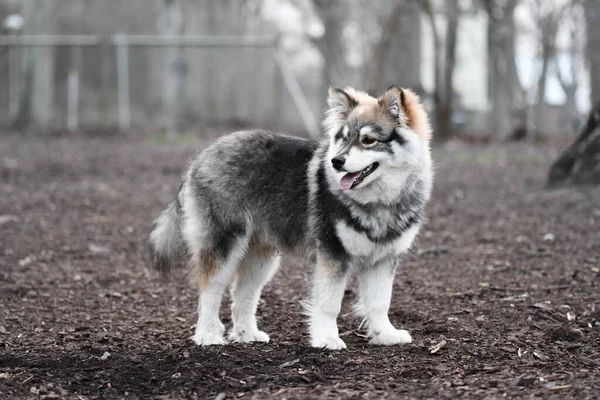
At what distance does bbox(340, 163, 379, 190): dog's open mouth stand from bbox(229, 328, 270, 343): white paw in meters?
1.33

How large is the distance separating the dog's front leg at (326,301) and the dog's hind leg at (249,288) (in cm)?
53

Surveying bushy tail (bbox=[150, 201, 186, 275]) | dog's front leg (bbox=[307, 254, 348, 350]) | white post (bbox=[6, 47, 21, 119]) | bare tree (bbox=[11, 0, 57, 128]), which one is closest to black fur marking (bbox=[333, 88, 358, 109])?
dog's front leg (bbox=[307, 254, 348, 350])

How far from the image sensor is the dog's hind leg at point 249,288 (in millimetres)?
5961

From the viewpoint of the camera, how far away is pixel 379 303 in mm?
5699

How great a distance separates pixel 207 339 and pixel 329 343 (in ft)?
2.77

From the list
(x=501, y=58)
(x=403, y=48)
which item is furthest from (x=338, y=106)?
(x=501, y=58)

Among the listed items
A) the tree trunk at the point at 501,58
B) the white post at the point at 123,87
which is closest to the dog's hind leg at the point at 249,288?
the tree trunk at the point at 501,58

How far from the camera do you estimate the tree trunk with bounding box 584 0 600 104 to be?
57.2 feet

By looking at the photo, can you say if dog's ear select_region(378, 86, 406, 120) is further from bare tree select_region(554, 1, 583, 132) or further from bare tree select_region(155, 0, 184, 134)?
bare tree select_region(554, 1, 583, 132)

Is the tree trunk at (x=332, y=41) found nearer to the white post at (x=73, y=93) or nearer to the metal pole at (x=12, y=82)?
the white post at (x=73, y=93)

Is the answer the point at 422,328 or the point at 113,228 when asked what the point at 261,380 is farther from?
the point at 113,228

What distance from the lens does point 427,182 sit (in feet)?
18.5

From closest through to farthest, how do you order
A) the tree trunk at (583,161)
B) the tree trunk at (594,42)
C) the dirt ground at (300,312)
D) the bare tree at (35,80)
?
the dirt ground at (300,312), the tree trunk at (583,161), the tree trunk at (594,42), the bare tree at (35,80)

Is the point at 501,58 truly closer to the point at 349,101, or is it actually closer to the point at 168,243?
the point at 349,101
